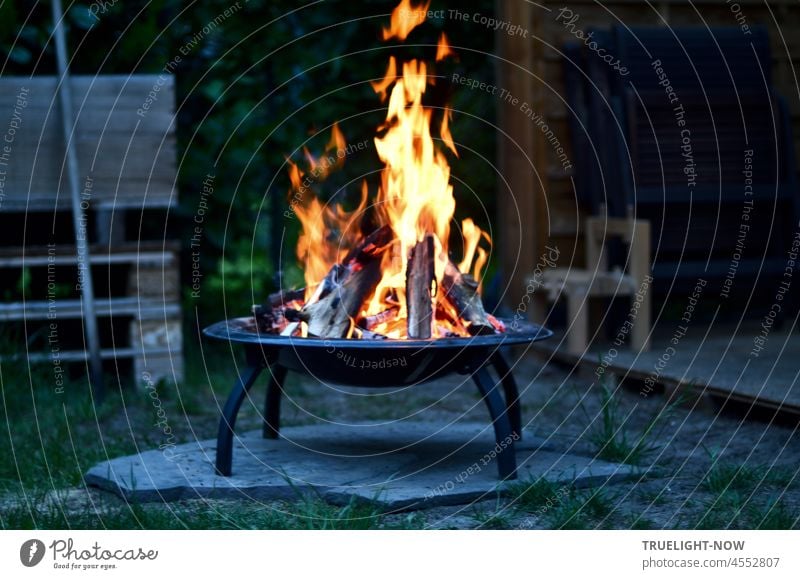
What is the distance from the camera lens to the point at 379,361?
12.8 feet

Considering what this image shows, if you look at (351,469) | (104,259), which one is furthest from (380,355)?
(104,259)

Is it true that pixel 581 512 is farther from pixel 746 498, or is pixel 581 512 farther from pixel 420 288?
pixel 420 288

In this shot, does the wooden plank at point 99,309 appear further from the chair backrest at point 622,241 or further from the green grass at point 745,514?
the green grass at point 745,514

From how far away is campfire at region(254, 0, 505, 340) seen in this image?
13.3ft

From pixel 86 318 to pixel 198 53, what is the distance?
2259 millimetres

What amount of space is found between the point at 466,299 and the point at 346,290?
400mm

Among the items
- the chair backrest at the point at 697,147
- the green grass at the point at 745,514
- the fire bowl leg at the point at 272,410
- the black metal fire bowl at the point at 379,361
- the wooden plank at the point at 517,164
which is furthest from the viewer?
the wooden plank at the point at 517,164

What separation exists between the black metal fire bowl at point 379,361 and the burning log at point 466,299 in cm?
8

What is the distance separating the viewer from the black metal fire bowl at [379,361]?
3.84m

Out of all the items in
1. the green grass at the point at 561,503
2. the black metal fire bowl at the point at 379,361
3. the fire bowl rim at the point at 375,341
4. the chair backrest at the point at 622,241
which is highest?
the chair backrest at the point at 622,241

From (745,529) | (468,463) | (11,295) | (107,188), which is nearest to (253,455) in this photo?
(468,463)

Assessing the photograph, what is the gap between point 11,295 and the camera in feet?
21.7

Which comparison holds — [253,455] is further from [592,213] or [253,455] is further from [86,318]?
[592,213]

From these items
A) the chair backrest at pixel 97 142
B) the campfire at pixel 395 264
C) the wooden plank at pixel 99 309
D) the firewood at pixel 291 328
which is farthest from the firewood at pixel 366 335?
the chair backrest at pixel 97 142
